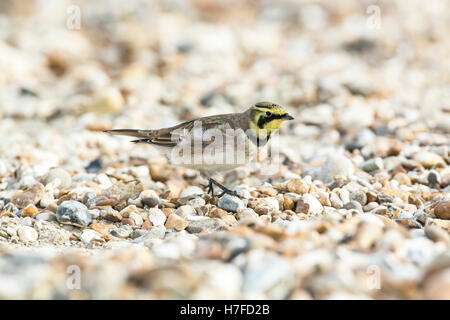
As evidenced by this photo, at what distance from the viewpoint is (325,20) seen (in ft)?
41.6

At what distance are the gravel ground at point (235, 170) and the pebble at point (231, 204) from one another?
1 centimetres

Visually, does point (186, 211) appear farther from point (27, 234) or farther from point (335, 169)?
point (335, 169)

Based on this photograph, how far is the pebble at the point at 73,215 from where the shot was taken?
4309 mm

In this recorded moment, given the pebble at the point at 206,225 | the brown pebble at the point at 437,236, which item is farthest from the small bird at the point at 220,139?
the brown pebble at the point at 437,236

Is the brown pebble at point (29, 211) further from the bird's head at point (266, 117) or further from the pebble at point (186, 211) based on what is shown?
the bird's head at point (266, 117)

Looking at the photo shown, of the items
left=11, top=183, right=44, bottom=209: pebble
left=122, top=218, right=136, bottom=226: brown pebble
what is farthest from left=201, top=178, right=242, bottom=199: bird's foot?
left=11, top=183, right=44, bottom=209: pebble

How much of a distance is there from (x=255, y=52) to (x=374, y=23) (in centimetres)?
279

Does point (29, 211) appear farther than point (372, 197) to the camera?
No

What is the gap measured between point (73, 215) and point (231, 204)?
125 centimetres

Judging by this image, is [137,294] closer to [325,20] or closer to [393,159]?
[393,159]

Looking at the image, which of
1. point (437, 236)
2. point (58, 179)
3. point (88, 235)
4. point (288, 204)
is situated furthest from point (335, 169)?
point (58, 179)

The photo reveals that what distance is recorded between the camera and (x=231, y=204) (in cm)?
458

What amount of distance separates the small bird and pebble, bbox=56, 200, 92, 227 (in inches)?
43.6
